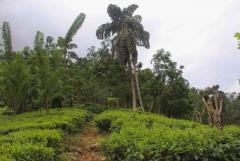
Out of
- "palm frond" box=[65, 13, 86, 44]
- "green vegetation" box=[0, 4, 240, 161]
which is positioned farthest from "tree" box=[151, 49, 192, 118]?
"palm frond" box=[65, 13, 86, 44]

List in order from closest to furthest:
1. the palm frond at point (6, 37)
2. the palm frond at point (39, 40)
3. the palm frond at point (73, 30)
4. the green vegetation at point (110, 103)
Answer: the green vegetation at point (110, 103)
the palm frond at point (39, 40)
the palm frond at point (6, 37)
the palm frond at point (73, 30)

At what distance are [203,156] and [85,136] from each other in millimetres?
10773

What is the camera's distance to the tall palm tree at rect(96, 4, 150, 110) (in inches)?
1505

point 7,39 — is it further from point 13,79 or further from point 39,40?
point 13,79

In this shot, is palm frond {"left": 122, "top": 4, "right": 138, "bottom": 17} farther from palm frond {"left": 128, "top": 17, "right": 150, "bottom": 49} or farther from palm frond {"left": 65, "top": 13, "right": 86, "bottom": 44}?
palm frond {"left": 65, "top": 13, "right": 86, "bottom": 44}

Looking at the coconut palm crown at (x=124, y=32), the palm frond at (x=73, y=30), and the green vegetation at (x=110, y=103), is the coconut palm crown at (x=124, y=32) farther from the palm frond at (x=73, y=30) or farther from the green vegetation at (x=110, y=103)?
the palm frond at (x=73, y=30)

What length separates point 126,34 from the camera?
126ft

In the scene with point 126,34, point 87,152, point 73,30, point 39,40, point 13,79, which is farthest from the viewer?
point 126,34

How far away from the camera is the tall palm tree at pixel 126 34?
38.2m

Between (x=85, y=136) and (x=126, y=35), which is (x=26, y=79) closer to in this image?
(x=85, y=136)

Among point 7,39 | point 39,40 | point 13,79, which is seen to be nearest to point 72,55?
point 7,39

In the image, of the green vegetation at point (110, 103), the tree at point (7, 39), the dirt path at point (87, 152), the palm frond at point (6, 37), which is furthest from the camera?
the palm frond at point (6, 37)

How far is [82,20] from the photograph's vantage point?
31.0 m

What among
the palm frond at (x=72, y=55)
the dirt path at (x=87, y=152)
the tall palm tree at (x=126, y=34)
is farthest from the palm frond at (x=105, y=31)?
the dirt path at (x=87, y=152)
